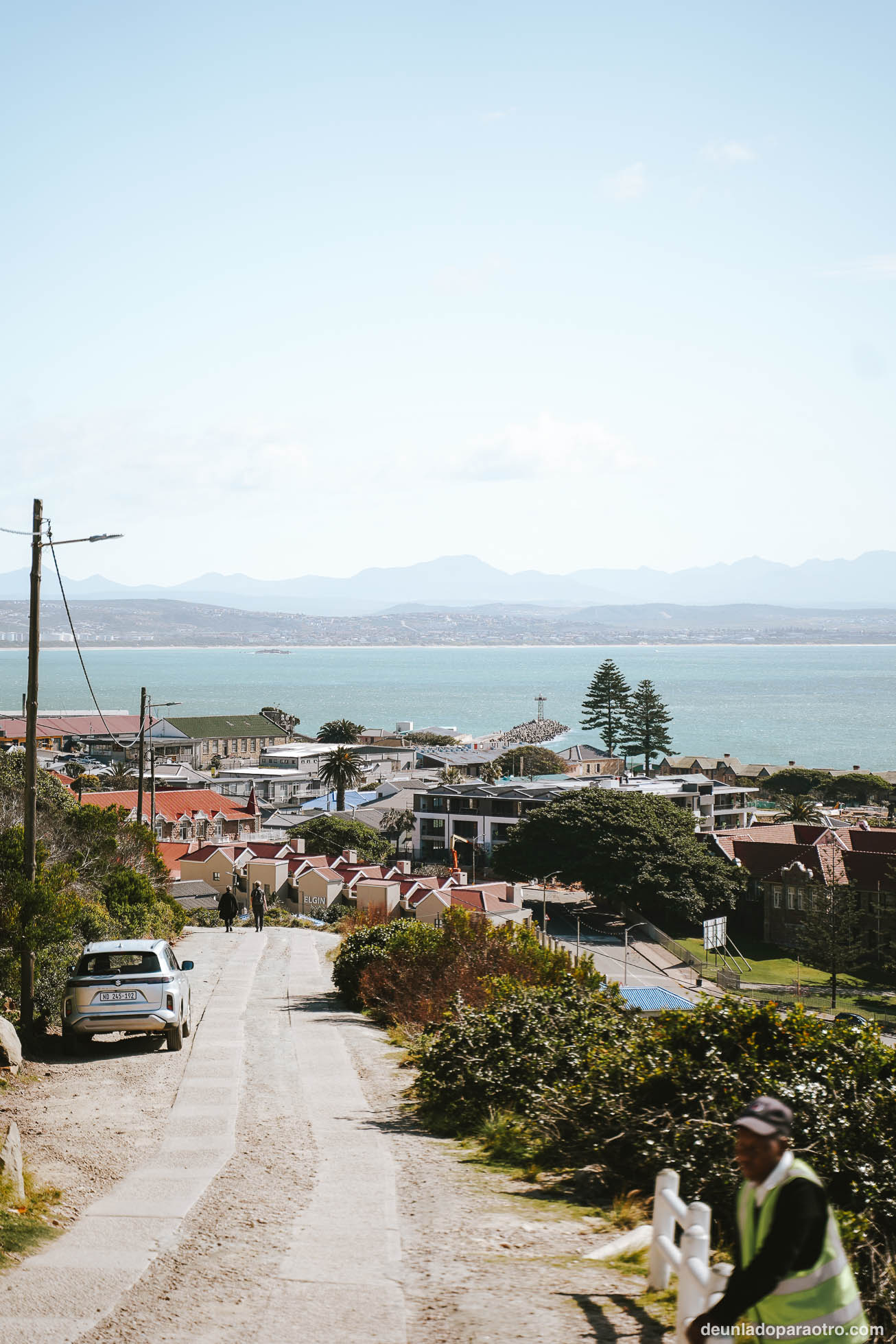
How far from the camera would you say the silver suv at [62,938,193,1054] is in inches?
495

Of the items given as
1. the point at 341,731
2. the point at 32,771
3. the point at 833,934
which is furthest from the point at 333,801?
the point at 32,771

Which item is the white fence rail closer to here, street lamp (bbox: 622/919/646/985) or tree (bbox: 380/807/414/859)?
street lamp (bbox: 622/919/646/985)

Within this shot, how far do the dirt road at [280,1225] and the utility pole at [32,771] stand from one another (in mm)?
2289

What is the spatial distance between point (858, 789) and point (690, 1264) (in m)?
120

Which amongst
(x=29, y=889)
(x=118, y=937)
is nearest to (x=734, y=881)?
(x=118, y=937)

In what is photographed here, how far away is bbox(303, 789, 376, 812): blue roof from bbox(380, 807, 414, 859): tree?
5088 millimetres

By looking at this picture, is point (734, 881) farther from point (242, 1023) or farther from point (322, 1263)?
point (322, 1263)

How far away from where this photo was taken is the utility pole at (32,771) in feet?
46.8

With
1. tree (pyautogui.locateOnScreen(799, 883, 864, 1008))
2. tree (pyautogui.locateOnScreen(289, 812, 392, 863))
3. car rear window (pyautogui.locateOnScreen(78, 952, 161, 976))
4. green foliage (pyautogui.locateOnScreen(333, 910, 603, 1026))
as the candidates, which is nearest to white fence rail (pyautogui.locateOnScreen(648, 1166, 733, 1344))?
green foliage (pyautogui.locateOnScreen(333, 910, 603, 1026))

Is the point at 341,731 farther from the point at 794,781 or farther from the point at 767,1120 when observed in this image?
the point at 767,1120

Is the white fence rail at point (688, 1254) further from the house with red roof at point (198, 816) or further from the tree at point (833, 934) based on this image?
the house with red roof at point (198, 816)

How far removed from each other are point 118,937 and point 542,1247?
13577mm

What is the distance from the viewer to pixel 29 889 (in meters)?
13.8

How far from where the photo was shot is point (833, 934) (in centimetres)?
5269
